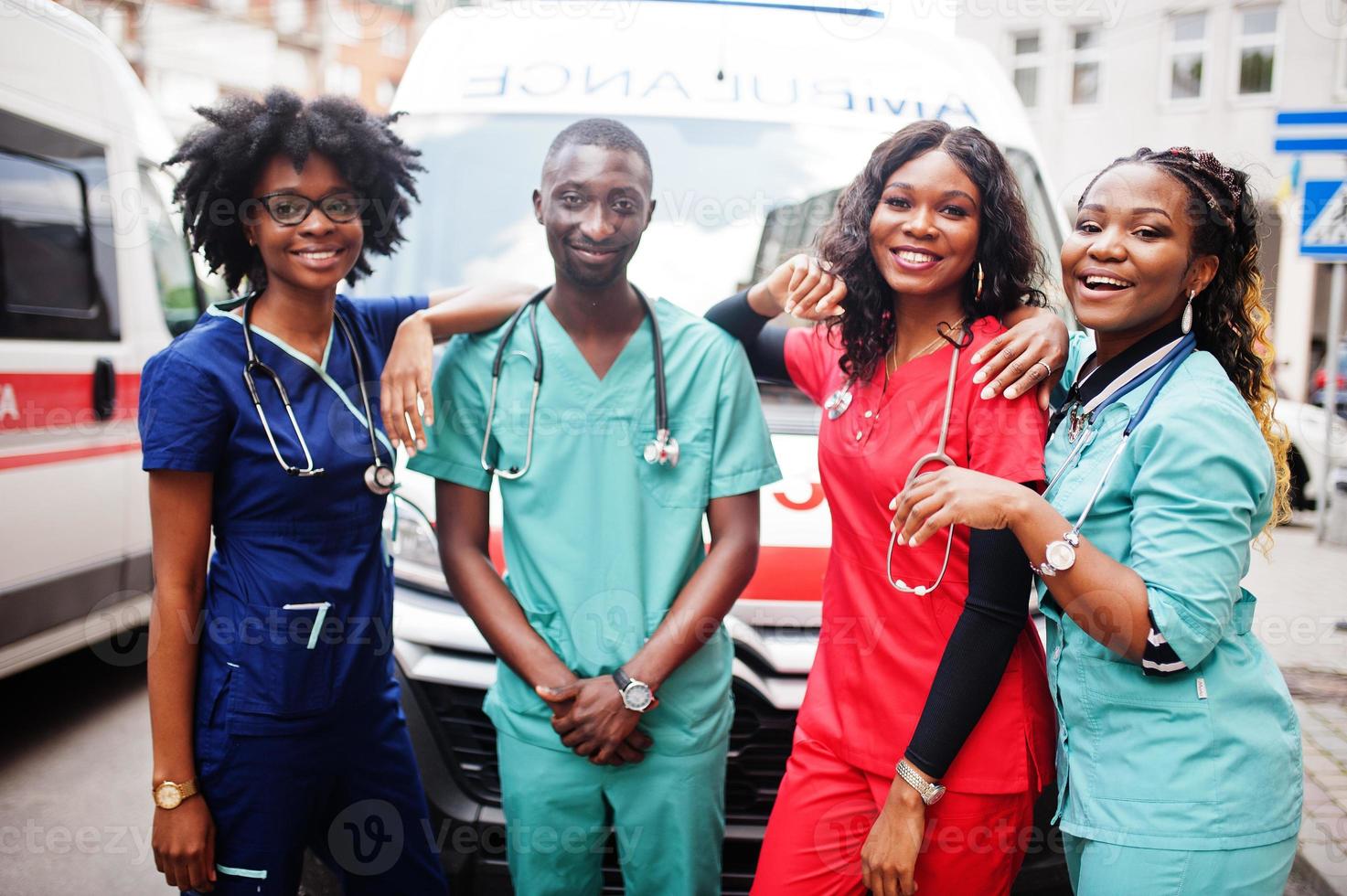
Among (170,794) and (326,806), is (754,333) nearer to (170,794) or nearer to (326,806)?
(326,806)

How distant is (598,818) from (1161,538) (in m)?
1.27

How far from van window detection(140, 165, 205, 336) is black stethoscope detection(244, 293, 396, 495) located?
339cm

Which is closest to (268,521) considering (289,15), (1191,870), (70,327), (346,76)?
(1191,870)

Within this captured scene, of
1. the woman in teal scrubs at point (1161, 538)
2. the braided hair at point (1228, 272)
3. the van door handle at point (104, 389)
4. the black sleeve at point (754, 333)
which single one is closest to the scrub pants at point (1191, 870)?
the woman in teal scrubs at point (1161, 538)

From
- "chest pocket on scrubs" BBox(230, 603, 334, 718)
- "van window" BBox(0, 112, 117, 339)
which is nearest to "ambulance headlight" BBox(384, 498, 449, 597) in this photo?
"chest pocket on scrubs" BBox(230, 603, 334, 718)

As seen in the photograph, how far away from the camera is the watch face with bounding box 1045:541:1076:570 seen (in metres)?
1.60

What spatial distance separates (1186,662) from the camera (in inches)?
63.7

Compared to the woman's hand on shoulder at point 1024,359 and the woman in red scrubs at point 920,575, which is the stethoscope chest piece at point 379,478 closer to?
the woman in red scrubs at point 920,575

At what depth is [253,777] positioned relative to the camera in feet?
6.70

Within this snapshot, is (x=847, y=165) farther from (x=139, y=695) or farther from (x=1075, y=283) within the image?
(x=139, y=695)

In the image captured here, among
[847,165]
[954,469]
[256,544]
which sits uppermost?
[847,165]

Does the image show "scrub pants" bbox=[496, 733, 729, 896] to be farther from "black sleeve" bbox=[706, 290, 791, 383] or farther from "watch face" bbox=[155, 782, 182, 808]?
"black sleeve" bbox=[706, 290, 791, 383]

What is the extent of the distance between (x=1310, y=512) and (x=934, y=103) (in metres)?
9.14

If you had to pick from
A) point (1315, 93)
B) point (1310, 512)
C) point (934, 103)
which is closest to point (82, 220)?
point (934, 103)
